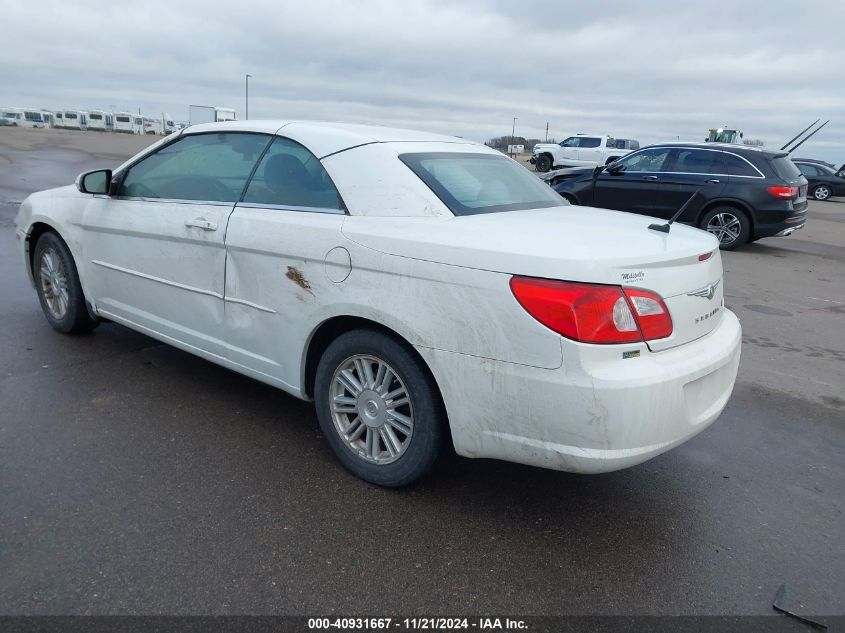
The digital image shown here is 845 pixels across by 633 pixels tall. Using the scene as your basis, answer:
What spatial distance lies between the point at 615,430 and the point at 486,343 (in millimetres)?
574

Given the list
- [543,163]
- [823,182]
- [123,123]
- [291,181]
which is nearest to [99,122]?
[123,123]

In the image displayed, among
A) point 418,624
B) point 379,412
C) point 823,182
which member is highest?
point 823,182

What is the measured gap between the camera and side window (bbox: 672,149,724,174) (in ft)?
37.1

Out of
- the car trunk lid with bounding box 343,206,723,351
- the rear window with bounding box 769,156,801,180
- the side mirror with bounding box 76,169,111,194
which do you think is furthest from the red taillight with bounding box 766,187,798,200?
the side mirror with bounding box 76,169,111,194

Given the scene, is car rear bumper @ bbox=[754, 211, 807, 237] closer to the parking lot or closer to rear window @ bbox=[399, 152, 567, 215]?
the parking lot

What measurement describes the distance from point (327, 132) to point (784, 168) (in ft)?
33.1

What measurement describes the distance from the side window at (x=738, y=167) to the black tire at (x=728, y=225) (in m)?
0.58

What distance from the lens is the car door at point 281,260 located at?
123 inches

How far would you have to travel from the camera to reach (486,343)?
2604 mm

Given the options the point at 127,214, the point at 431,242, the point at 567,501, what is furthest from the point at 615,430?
the point at 127,214

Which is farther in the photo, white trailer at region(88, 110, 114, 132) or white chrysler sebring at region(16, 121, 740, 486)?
white trailer at region(88, 110, 114, 132)

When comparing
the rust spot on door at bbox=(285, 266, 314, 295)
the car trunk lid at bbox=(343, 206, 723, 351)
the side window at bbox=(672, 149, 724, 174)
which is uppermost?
the side window at bbox=(672, 149, 724, 174)

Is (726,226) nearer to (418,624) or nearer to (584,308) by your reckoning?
(584,308)

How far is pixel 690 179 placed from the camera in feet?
37.5
